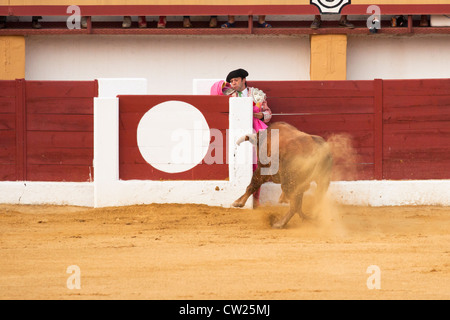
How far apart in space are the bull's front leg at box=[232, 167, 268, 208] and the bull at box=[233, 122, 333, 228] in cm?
24

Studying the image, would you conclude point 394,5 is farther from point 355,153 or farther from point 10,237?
→ point 10,237

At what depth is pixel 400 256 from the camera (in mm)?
5629

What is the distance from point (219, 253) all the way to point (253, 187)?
210cm

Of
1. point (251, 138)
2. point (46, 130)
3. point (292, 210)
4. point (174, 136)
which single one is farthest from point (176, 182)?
point (292, 210)

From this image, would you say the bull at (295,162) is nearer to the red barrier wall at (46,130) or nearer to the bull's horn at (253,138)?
the bull's horn at (253,138)

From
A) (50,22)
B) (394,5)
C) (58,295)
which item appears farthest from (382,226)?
(50,22)

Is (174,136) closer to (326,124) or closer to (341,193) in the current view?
(326,124)

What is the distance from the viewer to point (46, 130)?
8.99 m

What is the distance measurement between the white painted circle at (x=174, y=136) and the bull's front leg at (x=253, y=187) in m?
0.62

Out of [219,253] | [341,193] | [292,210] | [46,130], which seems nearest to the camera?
[219,253]

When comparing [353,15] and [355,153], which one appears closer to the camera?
[355,153]

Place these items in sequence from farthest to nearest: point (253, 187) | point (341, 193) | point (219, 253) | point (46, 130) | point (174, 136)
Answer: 1. point (46, 130)
2. point (341, 193)
3. point (174, 136)
4. point (253, 187)
5. point (219, 253)

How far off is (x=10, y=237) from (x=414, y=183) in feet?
13.7

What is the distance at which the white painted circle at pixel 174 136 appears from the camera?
8.43m
